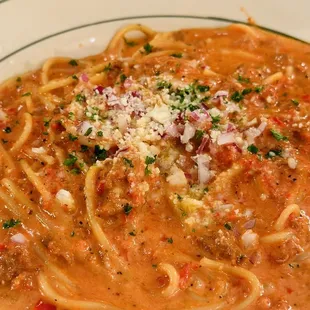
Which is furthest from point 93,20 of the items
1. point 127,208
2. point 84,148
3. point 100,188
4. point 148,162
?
point 127,208

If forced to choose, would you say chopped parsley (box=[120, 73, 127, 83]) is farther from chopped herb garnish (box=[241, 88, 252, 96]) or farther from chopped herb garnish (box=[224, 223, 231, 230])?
chopped herb garnish (box=[224, 223, 231, 230])

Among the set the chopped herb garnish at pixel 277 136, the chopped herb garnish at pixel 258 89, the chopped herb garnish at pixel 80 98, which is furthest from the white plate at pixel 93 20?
the chopped herb garnish at pixel 277 136

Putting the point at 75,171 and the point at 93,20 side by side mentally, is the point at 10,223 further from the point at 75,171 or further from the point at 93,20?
the point at 93,20

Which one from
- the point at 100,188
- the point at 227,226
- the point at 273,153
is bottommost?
the point at 227,226

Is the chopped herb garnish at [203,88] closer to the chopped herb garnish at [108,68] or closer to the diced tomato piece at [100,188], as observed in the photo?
the chopped herb garnish at [108,68]

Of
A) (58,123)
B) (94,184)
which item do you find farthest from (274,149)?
(58,123)

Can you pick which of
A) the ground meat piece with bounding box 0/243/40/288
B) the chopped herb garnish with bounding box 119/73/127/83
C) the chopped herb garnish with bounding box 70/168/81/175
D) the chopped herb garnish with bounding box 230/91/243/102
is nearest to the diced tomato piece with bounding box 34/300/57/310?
the ground meat piece with bounding box 0/243/40/288

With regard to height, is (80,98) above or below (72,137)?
above
